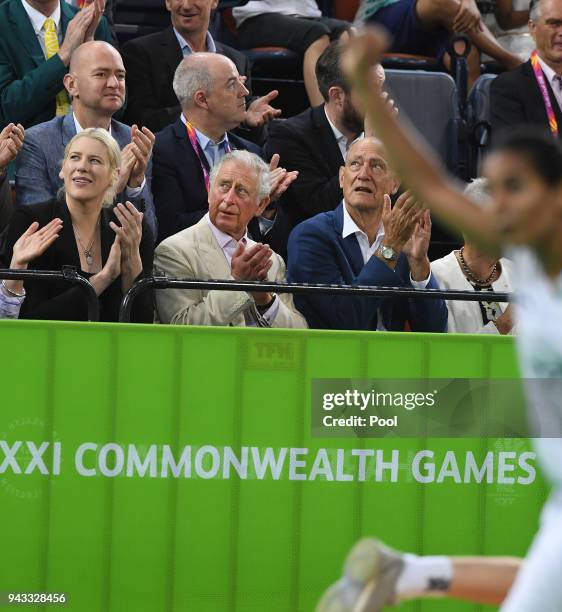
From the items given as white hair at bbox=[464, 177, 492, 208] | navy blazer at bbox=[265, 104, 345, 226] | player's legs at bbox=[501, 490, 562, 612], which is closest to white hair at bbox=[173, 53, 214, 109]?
navy blazer at bbox=[265, 104, 345, 226]

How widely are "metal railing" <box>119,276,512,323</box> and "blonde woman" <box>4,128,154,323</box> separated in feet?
0.92

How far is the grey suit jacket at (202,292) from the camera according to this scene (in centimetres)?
645

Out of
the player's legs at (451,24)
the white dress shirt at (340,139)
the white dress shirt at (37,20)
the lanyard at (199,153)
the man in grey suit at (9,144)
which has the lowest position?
the man in grey suit at (9,144)

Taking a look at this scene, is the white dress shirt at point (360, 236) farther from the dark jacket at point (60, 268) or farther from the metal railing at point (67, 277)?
the metal railing at point (67, 277)

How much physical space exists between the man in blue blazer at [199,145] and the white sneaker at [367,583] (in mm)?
3835

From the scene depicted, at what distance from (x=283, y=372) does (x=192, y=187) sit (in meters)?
2.24

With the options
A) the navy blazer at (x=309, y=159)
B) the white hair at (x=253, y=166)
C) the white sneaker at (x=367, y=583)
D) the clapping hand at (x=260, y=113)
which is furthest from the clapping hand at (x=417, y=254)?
the white sneaker at (x=367, y=583)

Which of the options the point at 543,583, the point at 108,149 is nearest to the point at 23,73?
the point at 108,149

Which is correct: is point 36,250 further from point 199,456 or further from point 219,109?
point 219,109

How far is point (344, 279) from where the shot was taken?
23.0 ft

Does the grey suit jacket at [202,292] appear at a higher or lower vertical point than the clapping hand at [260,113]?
lower

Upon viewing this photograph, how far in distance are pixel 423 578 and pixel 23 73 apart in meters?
5.25

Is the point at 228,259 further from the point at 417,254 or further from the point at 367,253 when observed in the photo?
the point at 417,254

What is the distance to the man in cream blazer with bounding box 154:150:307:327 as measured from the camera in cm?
645
